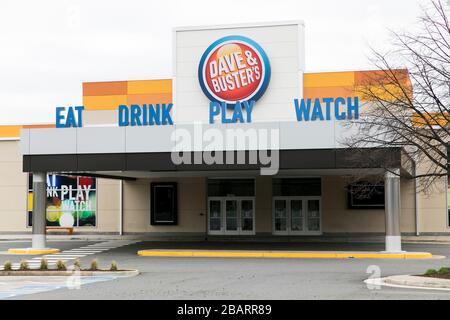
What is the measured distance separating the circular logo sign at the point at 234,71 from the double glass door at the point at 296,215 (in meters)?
5.88

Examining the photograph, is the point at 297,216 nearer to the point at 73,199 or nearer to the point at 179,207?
the point at 179,207

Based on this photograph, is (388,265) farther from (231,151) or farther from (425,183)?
(231,151)

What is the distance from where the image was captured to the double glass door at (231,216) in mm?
40750

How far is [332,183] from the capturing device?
3959 cm

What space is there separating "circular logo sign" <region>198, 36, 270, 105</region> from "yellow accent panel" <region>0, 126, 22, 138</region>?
11239mm

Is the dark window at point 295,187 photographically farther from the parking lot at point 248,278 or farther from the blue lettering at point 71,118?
the blue lettering at point 71,118

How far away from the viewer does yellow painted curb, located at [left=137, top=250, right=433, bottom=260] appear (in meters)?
27.2

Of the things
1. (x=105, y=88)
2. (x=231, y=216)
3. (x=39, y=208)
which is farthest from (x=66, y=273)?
(x=105, y=88)

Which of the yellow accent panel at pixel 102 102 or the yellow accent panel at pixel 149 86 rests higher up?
the yellow accent panel at pixel 149 86

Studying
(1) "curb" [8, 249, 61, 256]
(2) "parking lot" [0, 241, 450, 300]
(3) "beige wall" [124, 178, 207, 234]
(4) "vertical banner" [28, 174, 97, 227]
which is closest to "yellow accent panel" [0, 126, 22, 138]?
(4) "vertical banner" [28, 174, 97, 227]

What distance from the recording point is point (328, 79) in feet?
134

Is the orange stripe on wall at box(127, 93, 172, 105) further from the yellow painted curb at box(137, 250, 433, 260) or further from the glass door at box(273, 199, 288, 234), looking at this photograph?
the yellow painted curb at box(137, 250, 433, 260)

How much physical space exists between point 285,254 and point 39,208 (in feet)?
34.9

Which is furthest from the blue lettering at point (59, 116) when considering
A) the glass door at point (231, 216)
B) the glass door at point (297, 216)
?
the glass door at point (297, 216)
